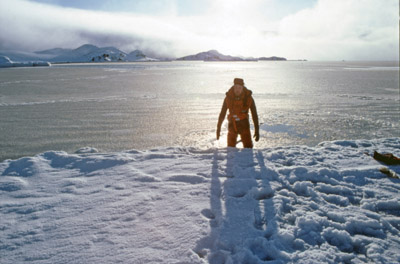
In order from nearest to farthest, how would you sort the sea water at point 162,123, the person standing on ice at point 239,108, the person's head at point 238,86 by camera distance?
the person's head at point 238,86
the person standing on ice at point 239,108
the sea water at point 162,123

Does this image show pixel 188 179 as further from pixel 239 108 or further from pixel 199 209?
pixel 239 108

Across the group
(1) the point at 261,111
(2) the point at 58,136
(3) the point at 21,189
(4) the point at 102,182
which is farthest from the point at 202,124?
(3) the point at 21,189

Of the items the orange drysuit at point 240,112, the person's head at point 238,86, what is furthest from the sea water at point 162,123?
the person's head at point 238,86

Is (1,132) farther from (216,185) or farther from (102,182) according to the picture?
(216,185)

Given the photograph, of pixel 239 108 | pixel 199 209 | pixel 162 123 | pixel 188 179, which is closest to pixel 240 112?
pixel 239 108

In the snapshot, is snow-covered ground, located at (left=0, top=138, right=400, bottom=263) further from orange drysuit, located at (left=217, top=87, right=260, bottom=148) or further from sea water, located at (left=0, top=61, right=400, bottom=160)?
sea water, located at (left=0, top=61, right=400, bottom=160)

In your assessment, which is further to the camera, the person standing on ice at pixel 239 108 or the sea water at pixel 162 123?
the sea water at pixel 162 123

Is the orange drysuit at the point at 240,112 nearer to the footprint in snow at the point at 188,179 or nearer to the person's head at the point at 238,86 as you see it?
the person's head at the point at 238,86

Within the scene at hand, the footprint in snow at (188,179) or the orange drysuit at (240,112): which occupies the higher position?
the orange drysuit at (240,112)

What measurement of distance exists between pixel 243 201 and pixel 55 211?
2.49 metres

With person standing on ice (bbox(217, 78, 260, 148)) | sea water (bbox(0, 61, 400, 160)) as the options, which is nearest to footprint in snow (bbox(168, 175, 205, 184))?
person standing on ice (bbox(217, 78, 260, 148))

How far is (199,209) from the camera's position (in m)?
3.31

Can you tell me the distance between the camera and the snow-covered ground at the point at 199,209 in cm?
263

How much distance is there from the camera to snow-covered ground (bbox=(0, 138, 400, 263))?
2.63 m
